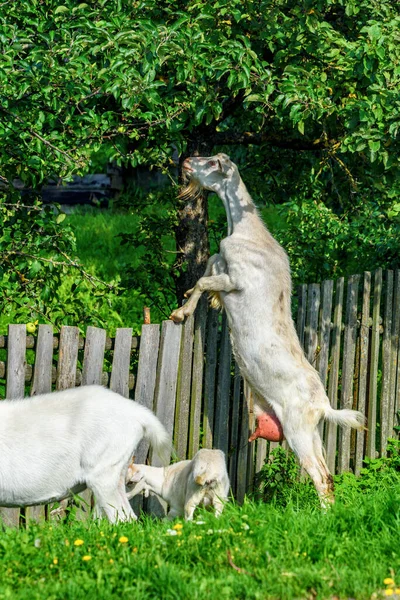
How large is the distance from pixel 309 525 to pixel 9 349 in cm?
221

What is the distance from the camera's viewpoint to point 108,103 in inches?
310

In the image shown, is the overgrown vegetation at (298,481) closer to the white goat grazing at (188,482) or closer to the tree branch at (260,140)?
the white goat grazing at (188,482)

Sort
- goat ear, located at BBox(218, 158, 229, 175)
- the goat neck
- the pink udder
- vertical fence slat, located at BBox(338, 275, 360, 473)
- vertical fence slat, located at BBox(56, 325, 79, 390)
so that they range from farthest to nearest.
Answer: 1. vertical fence slat, located at BBox(338, 275, 360, 473)
2. goat ear, located at BBox(218, 158, 229, 175)
3. the goat neck
4. the pink udder
5. vertical fence slat, located at BBox(56, 325, 79, 390)

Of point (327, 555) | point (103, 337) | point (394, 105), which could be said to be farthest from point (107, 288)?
point (327, 555)

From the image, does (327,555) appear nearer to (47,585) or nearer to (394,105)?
(47,585)

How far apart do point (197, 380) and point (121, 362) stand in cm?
77

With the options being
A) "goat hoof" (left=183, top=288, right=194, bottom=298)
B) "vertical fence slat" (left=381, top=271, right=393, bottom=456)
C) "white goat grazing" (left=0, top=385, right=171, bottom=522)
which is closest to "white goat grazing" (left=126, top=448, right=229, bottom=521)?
"white goat grazing" (left=0, top=385, right=171, bottom=522)

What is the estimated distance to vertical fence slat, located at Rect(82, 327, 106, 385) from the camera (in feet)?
21.1

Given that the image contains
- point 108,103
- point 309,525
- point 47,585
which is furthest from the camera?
point 108,103

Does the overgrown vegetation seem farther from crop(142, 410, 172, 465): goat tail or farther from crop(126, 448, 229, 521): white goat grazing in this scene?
crop(142, 410, 172, 465): goat tail

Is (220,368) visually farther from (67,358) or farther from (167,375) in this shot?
(67,358)

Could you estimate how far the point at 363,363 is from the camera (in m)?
8.31

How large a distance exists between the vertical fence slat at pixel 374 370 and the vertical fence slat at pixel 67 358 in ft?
10.1

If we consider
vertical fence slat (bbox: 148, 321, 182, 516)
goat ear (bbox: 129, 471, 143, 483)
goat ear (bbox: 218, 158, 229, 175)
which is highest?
goat ear (bbox: 218, 158, 229, 175)
